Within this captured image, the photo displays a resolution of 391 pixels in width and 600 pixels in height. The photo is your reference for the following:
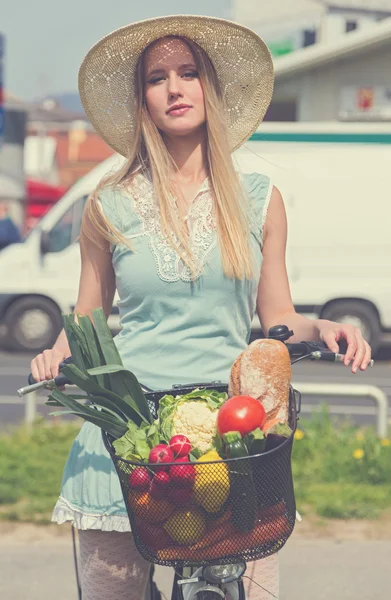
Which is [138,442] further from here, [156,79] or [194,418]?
[156,79]

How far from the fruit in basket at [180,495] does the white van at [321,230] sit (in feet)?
37.1

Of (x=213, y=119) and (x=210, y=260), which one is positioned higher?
(x=213, y=119)

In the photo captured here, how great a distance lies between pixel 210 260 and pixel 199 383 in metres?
0.37

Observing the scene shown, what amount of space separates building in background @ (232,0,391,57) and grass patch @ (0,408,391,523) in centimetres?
2237

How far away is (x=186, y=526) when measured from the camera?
2.22 m

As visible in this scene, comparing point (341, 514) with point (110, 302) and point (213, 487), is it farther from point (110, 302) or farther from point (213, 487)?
point (213, 487)

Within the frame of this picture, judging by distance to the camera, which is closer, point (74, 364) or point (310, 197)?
point (74, 364)

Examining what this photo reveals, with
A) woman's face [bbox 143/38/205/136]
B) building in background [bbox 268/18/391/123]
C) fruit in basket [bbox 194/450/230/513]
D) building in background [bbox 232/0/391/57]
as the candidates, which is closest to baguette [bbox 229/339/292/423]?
fruit in basket [bbox 194/450/230/513]

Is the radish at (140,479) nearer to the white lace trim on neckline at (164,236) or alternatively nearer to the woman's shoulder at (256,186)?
the white lace trim on neckline at (164,236)

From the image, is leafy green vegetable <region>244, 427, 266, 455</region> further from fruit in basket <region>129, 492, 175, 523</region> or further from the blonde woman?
the blonde woman

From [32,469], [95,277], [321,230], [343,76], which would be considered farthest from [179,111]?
[343,76]

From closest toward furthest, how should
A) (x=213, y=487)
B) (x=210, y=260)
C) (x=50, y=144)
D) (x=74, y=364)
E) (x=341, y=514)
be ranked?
1. (x=213, y=487)
2. (x=74, y=364)
3. (x=210, y=260)
4. (x=341, y=514)
5. (x=50, y=144)

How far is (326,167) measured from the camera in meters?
13.7

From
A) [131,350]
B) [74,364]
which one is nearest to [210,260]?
[131,350]
